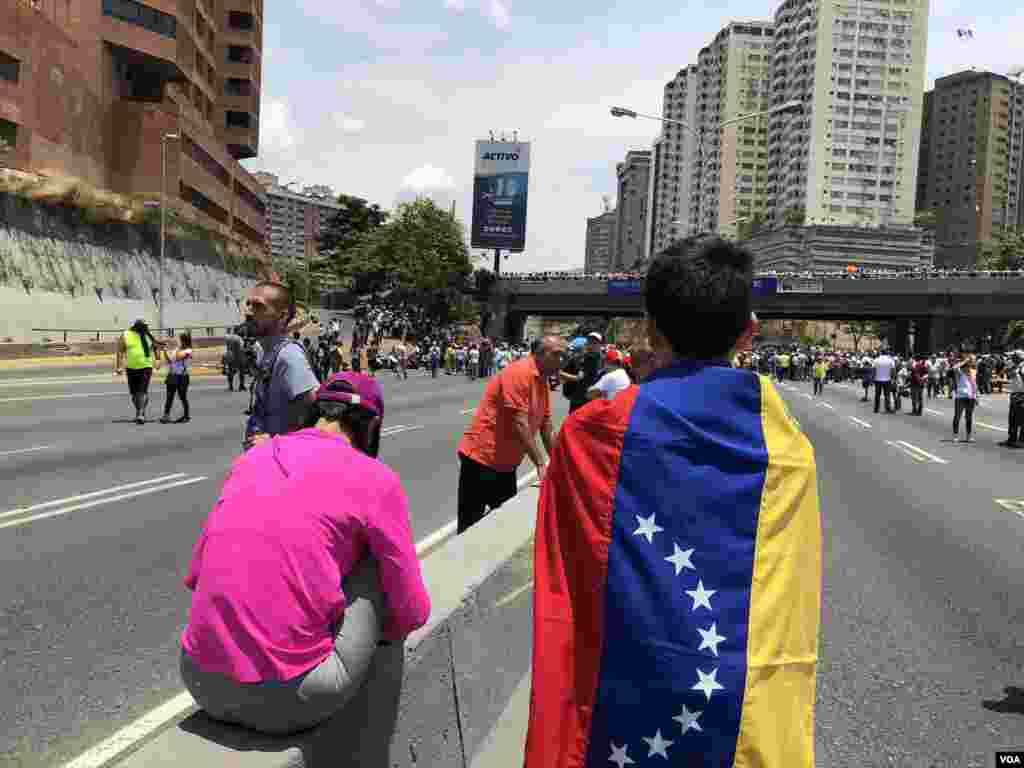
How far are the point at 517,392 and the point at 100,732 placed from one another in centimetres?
316

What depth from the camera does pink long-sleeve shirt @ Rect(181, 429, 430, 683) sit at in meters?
2.57

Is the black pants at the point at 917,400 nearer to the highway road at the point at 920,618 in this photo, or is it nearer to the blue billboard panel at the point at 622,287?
the highway road at the point at 920,618

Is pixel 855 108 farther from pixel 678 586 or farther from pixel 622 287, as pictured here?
pixel 678 586

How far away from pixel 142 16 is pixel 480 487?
61.7 metres

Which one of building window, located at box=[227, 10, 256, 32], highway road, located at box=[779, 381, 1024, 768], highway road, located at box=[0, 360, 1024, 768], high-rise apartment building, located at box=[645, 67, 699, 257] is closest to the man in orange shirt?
highway road, located at box=[0, 360, 1024, 768]

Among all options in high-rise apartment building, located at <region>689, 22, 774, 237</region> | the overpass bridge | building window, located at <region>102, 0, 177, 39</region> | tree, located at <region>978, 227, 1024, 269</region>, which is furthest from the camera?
high-rise apartment building, located at <region>689, 22, 774, 237</region>

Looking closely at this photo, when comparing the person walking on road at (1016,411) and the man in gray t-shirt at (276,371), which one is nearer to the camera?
the man in gray t-shirt at (276,371)

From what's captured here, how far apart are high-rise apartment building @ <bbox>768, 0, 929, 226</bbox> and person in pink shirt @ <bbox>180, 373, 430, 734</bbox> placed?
487ft

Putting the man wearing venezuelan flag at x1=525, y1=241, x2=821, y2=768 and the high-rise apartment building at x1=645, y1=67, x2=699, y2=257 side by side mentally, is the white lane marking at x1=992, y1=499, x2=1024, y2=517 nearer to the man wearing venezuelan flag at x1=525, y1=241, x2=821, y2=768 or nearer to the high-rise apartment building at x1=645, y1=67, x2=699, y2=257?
the man wearing venezuelan flag at x1=525, y1=241, x2=821, y2=768

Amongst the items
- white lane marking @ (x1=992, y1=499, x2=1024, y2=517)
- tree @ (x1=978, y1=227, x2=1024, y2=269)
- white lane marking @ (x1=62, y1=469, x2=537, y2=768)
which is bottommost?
white lane marking @ (x1=992, y1=499, x2=1024, y2=517)

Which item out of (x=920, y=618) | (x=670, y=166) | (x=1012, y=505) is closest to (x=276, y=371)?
(x=920, y=618)

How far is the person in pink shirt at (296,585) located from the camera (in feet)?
8.42

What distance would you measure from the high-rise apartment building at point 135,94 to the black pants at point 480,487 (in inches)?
1535

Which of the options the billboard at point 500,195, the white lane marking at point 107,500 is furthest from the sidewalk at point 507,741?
the billboard at point 500,195
